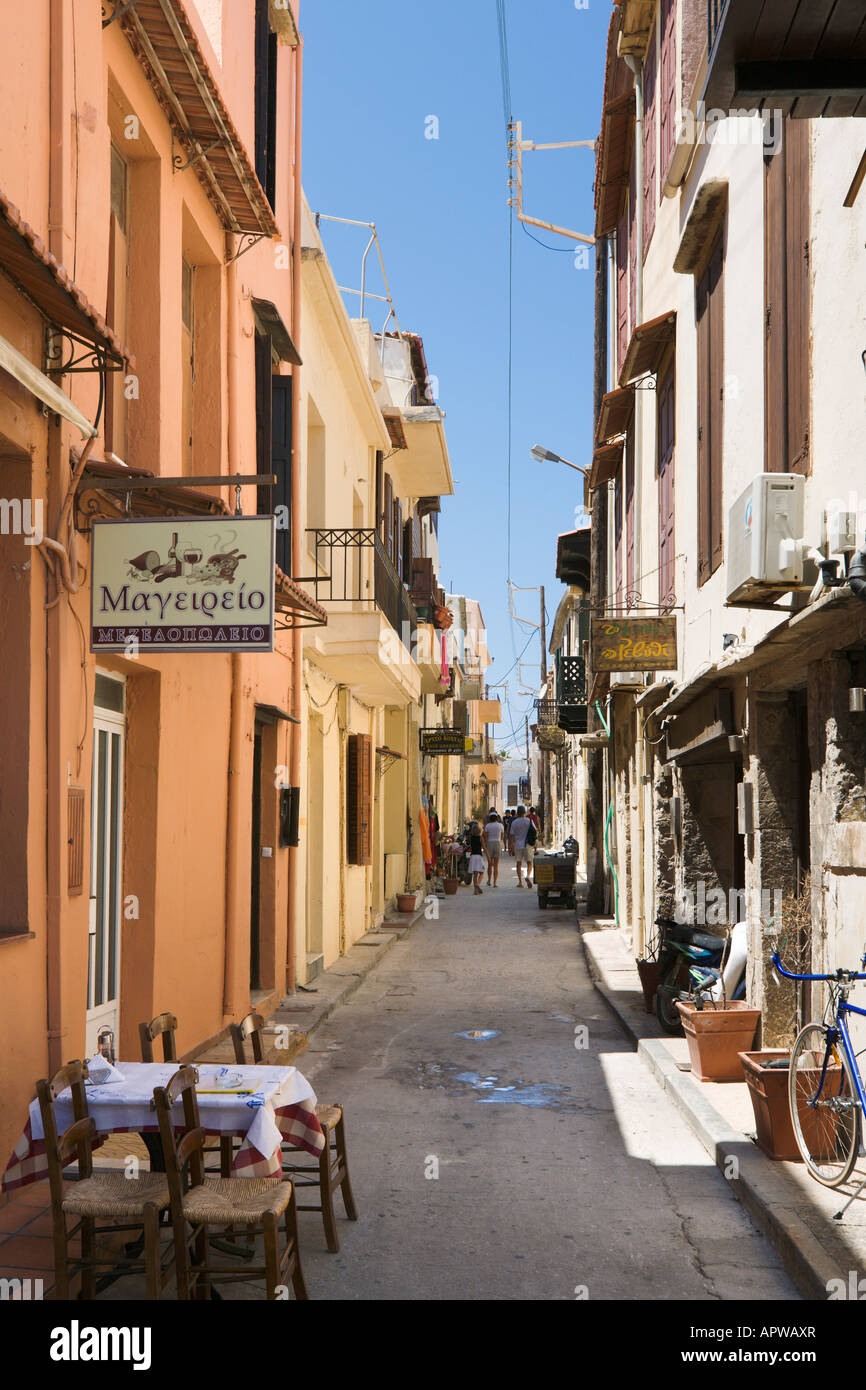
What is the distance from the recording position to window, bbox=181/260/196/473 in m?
9.60

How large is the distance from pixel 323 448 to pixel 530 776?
247ft

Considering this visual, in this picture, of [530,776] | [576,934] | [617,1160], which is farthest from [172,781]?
[530,776]

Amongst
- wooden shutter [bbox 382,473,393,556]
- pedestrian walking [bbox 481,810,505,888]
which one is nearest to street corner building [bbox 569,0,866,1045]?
wooden shutter [bbox 382,473,393,556]

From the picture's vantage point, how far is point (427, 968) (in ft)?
50.9

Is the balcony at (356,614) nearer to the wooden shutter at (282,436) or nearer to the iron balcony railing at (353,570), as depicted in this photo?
the iron balcony railing at (353,570)

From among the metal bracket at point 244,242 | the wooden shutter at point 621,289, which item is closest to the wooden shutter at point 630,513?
the wooden shutter at point 621,289

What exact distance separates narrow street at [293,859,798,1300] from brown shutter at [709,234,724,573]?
415cm

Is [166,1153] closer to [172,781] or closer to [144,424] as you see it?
[172,781]

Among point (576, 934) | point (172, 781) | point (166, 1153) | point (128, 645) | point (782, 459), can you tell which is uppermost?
point (782, 459)

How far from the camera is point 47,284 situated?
217 inches

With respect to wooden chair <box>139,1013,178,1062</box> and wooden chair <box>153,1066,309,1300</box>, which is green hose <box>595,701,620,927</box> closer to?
wooden chair <box>139,1013,178,1062</box>

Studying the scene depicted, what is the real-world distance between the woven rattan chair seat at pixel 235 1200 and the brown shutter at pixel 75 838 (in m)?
1.83

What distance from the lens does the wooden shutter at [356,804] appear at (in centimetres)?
1695

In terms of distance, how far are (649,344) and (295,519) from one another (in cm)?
410
